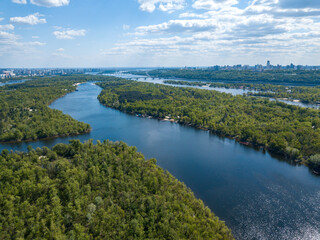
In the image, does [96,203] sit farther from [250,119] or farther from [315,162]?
[250,119]

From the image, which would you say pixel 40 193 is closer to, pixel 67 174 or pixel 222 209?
pixel 67 174

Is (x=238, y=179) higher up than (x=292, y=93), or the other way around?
(x=292, y=93)

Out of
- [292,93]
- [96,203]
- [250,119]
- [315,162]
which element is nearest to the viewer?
[96,203]

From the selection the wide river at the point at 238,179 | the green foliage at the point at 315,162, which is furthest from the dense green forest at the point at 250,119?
the wide river at the point at 238,179

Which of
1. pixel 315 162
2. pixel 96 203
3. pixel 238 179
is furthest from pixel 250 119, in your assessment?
pixel 96 203

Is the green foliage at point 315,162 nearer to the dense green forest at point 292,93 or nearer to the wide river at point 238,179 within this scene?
the wide river at point 238,179

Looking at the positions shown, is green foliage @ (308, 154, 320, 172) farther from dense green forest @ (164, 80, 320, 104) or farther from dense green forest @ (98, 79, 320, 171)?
dense green forest @ (164, 80, 320, 104)
